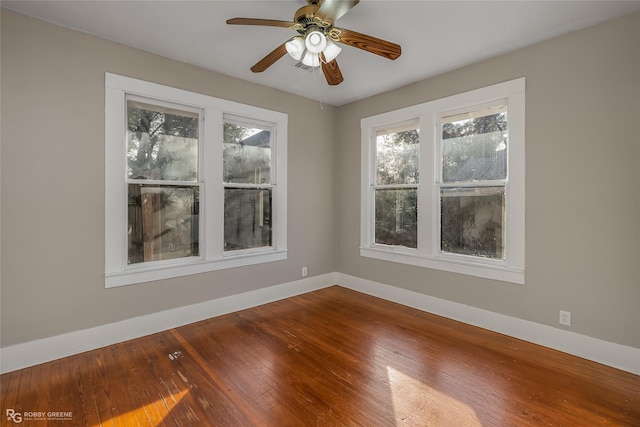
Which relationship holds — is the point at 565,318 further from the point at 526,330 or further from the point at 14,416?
the point at 14,416

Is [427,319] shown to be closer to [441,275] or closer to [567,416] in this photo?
[441,275]

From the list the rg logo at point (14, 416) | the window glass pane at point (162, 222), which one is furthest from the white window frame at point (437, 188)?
the rg logo at point (14, 416)

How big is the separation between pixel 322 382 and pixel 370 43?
249 cm

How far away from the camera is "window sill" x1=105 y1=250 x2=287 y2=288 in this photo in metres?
2.73

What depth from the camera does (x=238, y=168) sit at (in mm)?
3592

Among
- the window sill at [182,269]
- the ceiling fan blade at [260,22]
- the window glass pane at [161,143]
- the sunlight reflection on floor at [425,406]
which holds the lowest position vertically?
the sunlight reflection on floor at [425,406]

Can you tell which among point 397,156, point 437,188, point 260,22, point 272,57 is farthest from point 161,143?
point 437,188

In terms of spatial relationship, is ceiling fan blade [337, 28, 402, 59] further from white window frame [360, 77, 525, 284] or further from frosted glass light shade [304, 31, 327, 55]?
white window frame [360, 77, 525, 284]

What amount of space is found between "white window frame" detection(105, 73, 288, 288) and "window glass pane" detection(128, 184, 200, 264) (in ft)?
0.25

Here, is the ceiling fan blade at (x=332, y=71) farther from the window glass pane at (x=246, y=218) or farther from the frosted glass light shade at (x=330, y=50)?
the window glass pane at (x=246, y=218)

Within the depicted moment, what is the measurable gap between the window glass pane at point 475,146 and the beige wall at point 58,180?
9.66 ft

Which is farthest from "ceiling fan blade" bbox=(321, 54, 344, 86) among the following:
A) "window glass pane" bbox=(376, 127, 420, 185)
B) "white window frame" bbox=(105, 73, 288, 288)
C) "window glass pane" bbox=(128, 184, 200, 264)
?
"window glass pane" bbox=(128, 184, 200, 264)

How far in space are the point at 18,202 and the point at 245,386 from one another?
2227 millimetres

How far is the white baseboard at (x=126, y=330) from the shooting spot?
2.29 meters
